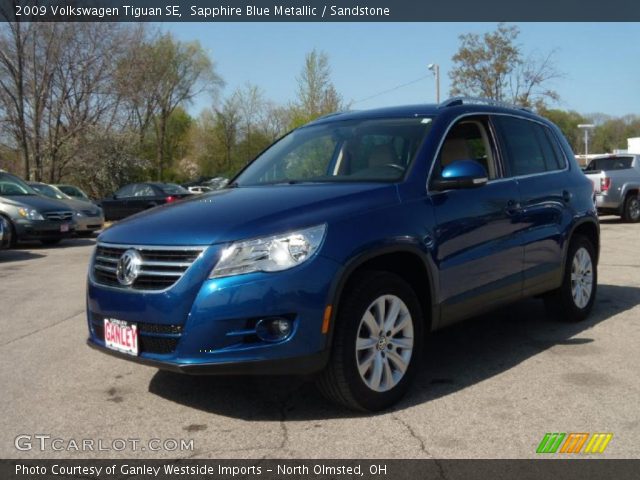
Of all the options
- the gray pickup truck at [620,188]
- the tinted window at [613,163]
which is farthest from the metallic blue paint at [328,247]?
the tinted window at [613,163]

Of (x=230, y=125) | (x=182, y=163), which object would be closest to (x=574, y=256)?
(x=230, y=125)

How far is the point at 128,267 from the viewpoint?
383cm

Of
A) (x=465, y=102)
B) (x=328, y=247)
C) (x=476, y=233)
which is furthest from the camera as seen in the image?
(x=465, y=102)

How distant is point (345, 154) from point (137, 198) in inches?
713

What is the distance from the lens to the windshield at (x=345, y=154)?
452cm

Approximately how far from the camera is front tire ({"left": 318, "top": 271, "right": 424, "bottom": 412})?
146 inches

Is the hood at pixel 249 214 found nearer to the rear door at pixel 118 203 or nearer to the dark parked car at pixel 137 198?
the dark parked car at pixel 137 198

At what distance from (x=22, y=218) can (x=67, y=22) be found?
668 inches

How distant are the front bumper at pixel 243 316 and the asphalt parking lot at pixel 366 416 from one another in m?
0.41

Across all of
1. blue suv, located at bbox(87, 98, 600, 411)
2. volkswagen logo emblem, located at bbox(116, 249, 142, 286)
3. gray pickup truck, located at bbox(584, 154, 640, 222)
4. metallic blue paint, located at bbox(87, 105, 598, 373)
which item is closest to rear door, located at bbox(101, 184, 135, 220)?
gray pickup truck, located at bbox(584, 154, 640, 222)

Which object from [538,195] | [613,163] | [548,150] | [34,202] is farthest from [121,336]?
[613,163]

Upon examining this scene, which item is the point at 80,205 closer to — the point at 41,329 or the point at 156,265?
the point at 41,329

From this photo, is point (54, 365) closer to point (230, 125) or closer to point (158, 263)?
point (158, 263)

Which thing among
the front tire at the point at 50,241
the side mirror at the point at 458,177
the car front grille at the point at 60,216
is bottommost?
the front tire at the point at 50,241
